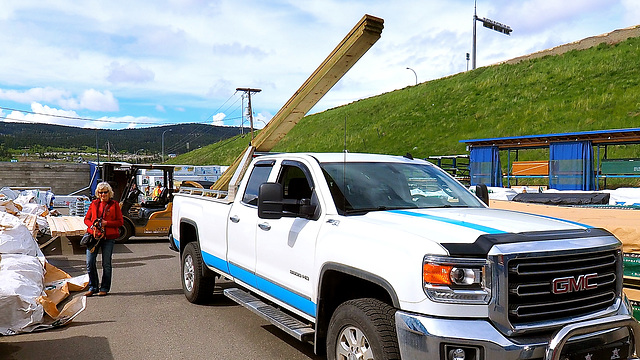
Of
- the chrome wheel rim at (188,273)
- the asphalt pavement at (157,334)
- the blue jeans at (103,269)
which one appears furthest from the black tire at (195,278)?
the blue jeans at (103,269)

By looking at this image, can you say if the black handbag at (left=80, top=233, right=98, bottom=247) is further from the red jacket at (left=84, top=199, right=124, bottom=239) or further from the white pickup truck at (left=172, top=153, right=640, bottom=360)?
the white pickup truck at (left=172, top=153, right=640, bottom=360)

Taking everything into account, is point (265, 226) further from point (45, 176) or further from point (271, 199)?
point (45, 176)

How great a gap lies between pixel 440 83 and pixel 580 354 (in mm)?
67253

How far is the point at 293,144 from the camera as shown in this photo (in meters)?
66.5

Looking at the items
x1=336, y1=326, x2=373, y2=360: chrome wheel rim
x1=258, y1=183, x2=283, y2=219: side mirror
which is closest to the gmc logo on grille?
x1=336, y1=326, x2=373, y2=360: chrome wheel rim

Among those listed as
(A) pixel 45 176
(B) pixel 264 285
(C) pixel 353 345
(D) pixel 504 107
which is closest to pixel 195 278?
(B) pixel 264 285

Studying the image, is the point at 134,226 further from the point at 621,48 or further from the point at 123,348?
the point at 621,48

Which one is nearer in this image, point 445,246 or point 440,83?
point 445,246

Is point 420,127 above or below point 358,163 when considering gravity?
above

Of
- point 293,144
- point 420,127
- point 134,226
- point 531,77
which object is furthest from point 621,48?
point 134,226

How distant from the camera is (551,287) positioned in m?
3.25

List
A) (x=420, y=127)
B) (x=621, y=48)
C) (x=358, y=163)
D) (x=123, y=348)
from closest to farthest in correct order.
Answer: (x=358, y=163) → (x=123, y=348) → (x=621, y=48) → (x=420, y=127)

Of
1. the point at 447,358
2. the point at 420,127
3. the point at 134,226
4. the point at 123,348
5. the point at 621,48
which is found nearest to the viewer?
the point at 447,358

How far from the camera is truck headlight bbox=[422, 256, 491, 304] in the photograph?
314 centimetres
